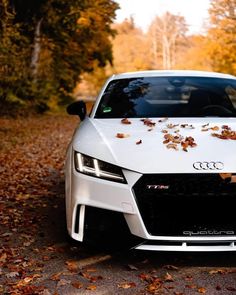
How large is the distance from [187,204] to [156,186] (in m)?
0.26

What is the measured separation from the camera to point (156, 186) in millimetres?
3713

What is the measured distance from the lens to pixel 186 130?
439 cm

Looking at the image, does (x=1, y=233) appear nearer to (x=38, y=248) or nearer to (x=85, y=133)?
(x=38, y=248)

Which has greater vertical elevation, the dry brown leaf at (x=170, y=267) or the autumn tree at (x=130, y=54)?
the dry brown leaf at (x=170, y=267)

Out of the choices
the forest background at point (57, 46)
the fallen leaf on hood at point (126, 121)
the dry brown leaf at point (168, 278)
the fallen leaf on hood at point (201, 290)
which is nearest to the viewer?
the fallen leaf on hood at point (201, 290)

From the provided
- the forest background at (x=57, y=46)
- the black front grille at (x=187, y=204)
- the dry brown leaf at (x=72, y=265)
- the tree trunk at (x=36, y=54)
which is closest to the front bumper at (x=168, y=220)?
the black front grille at (x=187, y=204)

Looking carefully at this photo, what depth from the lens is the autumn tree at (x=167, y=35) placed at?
236 ft

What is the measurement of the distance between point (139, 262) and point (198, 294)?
29.1 inches

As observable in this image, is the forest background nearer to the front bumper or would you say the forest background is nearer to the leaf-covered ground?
the leaf-covered ground

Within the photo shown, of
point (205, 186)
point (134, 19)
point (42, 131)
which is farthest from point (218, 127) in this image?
point (134, 19)

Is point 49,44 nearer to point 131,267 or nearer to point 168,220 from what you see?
point 131,267

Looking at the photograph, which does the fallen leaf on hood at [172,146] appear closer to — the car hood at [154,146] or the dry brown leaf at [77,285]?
the car hood at [154,146]

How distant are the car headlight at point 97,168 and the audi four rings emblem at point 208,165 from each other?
1.79 ft

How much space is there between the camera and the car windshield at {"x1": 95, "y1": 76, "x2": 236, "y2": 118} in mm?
5184
